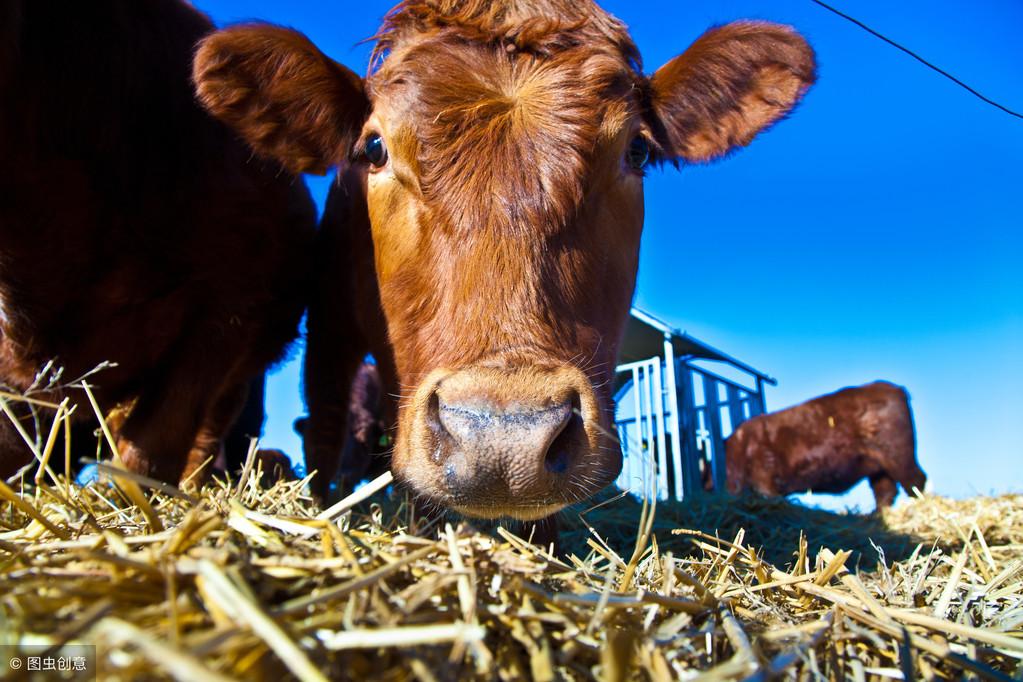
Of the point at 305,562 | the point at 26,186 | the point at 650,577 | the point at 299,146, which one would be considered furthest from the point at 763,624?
the point at 26,186

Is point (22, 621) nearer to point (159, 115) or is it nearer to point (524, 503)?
point (524, 503)

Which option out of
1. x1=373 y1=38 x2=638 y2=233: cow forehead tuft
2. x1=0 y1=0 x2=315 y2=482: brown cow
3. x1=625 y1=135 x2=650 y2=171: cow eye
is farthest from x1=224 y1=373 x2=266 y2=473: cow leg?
x1=625 y1=135 x2=650 y2=171: cow eye

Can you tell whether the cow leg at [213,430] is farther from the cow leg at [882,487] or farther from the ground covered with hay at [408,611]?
the cow leg at [882,487]

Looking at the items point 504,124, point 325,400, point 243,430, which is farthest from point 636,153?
point 243,430

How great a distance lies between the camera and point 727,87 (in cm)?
294

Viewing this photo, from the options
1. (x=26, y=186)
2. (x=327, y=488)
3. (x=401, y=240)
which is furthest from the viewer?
(x=327, y=488)

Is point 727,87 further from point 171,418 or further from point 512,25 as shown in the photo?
point 171,418

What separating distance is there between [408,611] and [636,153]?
2238 mm

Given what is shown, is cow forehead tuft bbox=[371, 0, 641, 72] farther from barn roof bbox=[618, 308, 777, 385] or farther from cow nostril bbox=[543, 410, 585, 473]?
barn roof bbox=[618, 308, 777, 385]

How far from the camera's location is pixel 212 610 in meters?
0.80

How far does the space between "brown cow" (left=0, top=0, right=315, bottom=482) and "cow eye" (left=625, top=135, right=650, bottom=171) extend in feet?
5.75

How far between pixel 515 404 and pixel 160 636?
933 millimetres

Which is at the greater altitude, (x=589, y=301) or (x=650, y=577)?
(x=589, y=301)

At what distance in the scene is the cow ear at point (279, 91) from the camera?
2738 millimetres
